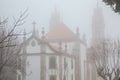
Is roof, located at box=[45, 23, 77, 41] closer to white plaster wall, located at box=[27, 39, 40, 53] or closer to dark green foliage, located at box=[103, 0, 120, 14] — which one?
white plaster wall, located at box=[27, 39, 40, 53]

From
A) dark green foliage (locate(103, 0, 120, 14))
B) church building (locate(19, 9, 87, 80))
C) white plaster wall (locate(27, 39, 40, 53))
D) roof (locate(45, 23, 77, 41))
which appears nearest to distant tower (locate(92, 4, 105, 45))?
roof (locate(45, 23, 77, 41))

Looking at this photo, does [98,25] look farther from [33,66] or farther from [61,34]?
[33,66]

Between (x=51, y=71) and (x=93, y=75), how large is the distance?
2446cm

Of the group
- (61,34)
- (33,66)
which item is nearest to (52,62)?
(33,66)

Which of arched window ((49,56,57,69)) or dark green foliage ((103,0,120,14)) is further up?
dark green foliage ((103,0,120,14))

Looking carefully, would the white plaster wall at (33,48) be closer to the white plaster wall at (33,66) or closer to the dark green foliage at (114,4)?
the white plaster wall at (33,66)

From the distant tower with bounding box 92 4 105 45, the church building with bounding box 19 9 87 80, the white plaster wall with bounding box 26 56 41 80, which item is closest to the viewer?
the church building with bounding box 19 9 87 80

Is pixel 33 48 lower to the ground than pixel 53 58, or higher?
higher

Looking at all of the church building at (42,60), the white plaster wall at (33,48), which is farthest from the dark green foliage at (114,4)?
the white plaster wall at (33,48)

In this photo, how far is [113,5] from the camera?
15.2 m

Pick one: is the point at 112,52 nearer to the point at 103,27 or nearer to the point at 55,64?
the point at 55,64

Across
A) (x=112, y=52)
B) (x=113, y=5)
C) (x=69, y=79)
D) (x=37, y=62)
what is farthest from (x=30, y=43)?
(x=113, y=5)

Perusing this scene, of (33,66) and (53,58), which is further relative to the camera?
(53,58)

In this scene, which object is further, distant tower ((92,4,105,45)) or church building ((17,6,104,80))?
distant tower ((92,4,105,45))
